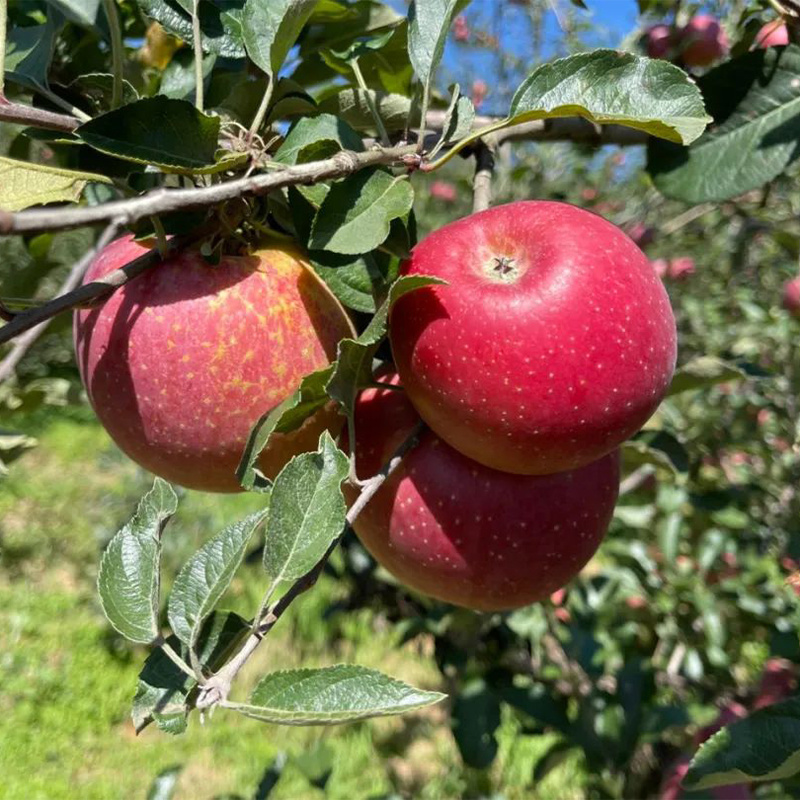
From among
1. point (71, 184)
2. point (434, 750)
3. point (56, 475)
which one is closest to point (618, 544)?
point (434, 750)

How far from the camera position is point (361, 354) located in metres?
0.62

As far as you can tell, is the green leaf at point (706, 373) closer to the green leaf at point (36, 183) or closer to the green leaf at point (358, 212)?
the green leaf at point (358, 212)

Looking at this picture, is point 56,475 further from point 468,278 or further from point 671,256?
point 468,278

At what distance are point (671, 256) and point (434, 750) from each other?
170 centimetres

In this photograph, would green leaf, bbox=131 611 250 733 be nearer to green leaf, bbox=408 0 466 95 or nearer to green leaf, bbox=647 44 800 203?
green leaf, bbox=408 0 466 95

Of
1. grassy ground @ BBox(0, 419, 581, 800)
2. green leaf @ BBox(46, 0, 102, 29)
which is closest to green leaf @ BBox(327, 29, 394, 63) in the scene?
Result: green leaf @ BBox(46, 0, 102, 29)

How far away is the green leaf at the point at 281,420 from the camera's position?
23.5 inches

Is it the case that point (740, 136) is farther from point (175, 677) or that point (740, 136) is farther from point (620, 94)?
point (175, 677)

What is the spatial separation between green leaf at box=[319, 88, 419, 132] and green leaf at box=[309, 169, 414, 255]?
18 cm

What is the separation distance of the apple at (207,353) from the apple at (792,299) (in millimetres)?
1520

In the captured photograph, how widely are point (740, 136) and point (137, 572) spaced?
66cm

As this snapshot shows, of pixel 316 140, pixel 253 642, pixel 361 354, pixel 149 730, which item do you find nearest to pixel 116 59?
pixel 316 140

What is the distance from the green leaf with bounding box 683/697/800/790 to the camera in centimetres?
57

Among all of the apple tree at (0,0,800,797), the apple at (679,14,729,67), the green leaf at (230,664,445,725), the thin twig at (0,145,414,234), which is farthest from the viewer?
the apple at (679,14,729,67)
